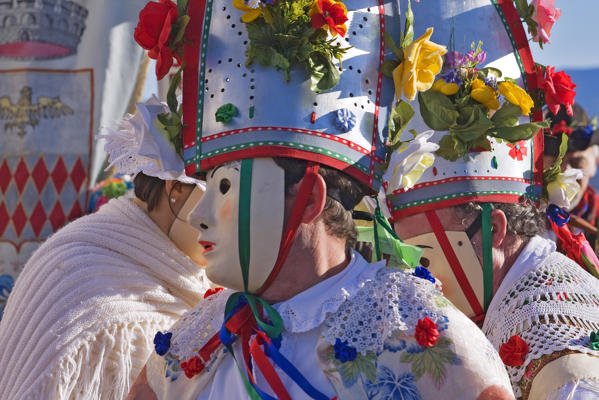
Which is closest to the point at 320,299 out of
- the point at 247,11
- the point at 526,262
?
the point at 247,11

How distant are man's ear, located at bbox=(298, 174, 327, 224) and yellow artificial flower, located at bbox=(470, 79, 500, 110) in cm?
76

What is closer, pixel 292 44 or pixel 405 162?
pixel 292 44

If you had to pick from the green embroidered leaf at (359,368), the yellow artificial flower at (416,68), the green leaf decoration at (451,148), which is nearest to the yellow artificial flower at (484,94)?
the green leaf decoration at (451,148)

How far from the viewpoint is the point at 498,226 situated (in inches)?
105

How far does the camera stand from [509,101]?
8.54 ft

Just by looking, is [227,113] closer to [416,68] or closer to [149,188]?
[416,68]

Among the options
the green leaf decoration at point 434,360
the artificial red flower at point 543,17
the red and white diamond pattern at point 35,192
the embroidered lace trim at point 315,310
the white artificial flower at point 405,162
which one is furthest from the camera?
the red and white diamond pattern at point 35,192

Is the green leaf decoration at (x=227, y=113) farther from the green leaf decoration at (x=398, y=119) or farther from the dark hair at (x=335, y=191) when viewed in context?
the green leaf decoration at (x=398, y=119)

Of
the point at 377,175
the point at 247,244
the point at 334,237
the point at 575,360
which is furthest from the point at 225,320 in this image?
the point at 575,360

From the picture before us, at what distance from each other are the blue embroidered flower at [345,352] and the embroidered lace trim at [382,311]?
11 millimetres

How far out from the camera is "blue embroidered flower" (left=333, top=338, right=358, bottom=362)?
190 cm

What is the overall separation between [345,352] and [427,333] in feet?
0.62

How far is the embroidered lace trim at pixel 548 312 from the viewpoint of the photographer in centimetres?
239

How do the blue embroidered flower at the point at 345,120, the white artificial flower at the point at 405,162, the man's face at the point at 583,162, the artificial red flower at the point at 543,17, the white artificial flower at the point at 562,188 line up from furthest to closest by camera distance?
the man's face at the point at 583,162
the white artificial flower at the point at 562,188
the artificial red flower at the point at 543,17
the white artificial flower at the point at 405,162
the blue embroidered flower at the point at 345,120
